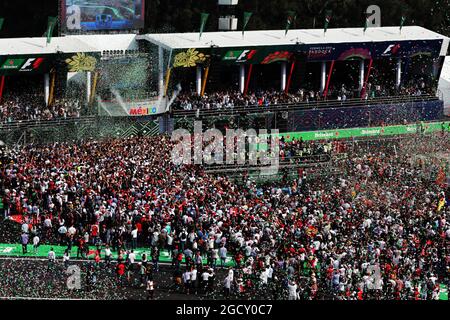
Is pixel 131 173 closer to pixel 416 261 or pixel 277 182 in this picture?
pixel 277 182

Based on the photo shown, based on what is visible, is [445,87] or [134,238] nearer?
[134,238]

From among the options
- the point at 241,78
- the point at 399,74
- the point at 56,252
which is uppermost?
the point at 399,74

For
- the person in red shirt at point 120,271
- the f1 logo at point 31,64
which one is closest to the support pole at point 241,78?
the f1 logo at point 31,64

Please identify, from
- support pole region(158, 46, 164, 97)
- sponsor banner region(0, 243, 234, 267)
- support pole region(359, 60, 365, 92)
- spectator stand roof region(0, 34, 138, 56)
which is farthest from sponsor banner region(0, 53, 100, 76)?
support pole region(359, 60, 365, 92)

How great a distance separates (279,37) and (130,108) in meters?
10.2

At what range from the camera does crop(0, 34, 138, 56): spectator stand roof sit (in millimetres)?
42875

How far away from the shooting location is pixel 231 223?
2944cm

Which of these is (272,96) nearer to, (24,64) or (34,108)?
(34,108)

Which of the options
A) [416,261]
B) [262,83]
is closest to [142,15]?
[262,83]

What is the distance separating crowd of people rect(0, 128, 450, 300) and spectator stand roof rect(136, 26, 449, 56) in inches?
347

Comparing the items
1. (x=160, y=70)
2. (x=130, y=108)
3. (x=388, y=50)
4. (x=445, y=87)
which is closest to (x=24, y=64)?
(x=130, y=108)

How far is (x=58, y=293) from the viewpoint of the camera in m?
24.9

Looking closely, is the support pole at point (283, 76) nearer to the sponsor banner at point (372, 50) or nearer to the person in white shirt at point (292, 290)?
the sponsor banner at point (372, 50)

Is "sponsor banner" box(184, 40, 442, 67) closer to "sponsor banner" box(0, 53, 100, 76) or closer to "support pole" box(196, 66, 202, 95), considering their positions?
"support pole" box(196, 66, 202, 95)
